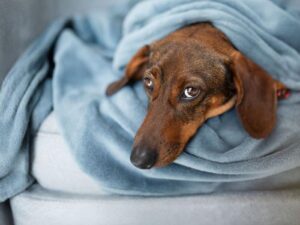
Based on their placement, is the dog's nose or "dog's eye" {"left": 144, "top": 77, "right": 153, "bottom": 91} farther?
"dog's eye" {"left": 144, "top": 77, "right": 153, "bottom": 91}

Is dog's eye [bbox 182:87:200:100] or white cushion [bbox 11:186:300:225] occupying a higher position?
dog's eye [bbox 182:87:200:100]

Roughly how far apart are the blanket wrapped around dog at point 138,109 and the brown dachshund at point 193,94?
69 mm

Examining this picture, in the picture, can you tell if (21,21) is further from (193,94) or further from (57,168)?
(193,94)

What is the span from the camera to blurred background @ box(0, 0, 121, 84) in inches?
58.4

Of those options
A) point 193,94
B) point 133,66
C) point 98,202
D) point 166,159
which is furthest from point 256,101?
point 98,202

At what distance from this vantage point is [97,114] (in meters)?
1.44

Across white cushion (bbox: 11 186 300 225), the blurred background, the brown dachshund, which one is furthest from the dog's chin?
the blurred background

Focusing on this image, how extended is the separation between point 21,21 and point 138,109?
0.66m

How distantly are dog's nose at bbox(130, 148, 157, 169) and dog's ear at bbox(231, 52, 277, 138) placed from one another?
0.34 metres

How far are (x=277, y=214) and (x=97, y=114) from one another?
729 mm

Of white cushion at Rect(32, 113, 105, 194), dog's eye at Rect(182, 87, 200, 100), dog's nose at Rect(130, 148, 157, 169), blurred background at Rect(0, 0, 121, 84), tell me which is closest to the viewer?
dog's nose at Rect(130, 148, 157, 169)

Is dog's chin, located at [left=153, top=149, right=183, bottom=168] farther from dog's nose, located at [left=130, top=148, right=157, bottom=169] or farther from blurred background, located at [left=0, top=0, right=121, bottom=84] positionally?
blurred background, located at [left=0, top=0, right=121, bottom=84]

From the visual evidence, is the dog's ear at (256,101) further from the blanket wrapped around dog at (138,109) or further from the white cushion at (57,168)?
the white cushion at (57,168)

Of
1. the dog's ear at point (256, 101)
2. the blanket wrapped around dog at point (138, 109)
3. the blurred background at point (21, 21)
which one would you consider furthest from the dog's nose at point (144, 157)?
the blurred background at point (21, 21)
